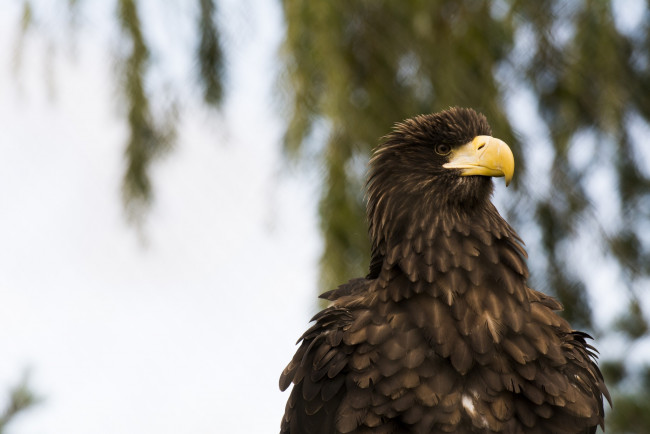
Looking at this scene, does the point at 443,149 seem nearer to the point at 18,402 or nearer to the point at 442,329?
the point at 442,329

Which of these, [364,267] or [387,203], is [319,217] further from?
[387,203]

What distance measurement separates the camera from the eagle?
2562mm

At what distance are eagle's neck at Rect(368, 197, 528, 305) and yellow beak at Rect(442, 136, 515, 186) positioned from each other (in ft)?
0.41

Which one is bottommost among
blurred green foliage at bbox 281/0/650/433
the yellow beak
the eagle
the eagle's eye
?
the eagle

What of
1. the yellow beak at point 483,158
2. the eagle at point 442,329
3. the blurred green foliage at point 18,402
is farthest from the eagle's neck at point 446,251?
the blurred green foliage at point 18,402

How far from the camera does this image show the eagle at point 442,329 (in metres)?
2.56

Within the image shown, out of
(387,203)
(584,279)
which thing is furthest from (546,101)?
(387,203)

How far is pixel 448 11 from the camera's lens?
13.2 feet

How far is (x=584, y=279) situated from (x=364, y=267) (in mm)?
1317

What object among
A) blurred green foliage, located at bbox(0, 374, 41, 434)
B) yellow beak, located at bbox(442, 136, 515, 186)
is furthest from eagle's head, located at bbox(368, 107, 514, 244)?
blurred green foliage, located at bbox(0, 374, 41, 434)

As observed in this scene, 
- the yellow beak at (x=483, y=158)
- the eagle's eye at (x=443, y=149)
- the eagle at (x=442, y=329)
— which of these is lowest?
the eagle at (x=442, y=329)

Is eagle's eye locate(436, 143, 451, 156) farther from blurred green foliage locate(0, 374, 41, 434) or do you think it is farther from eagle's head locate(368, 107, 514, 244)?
blurred green foliage locate(0, 374, 41, 434)

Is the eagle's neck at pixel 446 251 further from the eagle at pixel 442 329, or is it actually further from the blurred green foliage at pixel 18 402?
the blurred green foliage at pixel 18 402

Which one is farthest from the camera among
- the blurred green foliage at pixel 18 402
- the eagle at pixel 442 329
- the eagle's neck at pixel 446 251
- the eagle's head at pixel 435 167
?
the blurred green foliage at pixel 18 402
